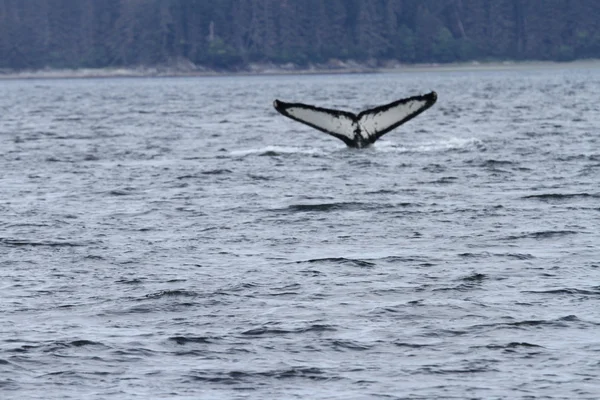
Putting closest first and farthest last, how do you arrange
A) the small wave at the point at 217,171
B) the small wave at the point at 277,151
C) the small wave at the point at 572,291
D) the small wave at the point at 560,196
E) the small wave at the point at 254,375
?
the small wave at the point at 254,375
the small wave at the point at 572,291
the small wave at the point at 560,196
the small wave at the point at 217,171
the small wave at the point at 277,151

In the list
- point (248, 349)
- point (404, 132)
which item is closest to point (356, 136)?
point (404, 132)

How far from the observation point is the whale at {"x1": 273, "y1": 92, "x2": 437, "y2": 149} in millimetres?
30984

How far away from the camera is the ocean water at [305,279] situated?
12.5m

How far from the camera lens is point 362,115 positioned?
32250 mm

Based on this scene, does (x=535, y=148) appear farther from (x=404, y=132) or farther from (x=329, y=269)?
(x=329, y=269)

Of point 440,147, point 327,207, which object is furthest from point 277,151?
point 327,207

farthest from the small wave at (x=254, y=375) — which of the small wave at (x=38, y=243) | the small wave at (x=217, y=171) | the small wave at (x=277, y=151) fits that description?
the small wave at (x=277, y=151)

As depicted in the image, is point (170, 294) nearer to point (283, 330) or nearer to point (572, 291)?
point (283, 330)

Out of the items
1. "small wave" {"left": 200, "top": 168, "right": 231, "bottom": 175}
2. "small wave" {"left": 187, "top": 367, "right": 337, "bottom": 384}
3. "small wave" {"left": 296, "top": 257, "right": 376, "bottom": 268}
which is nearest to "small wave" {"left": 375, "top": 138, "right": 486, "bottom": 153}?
"small wave" {"left": 200, "top": 168, "right": 231, "bottom": 175}

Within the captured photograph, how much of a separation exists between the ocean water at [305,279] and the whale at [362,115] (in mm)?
998

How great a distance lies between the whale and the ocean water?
998 mm

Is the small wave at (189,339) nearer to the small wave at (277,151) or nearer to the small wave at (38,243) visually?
the small wave at (38,243)

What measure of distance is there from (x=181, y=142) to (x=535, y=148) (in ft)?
42.8

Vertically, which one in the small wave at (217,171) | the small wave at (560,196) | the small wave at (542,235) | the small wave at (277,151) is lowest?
the small wave at (277,151)
